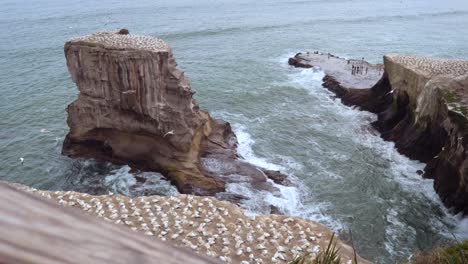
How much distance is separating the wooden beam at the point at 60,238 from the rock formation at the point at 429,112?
22.2m

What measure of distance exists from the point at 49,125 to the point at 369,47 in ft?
135

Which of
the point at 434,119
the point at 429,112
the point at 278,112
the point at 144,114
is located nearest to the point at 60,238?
the point at 144,114

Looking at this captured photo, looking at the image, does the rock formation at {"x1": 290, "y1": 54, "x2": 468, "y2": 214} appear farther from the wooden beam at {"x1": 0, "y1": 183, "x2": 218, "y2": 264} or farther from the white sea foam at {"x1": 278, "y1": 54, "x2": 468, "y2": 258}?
the wooden beam at {"x1": 0, "y1": 183, "x2": 218, "y2": 264}

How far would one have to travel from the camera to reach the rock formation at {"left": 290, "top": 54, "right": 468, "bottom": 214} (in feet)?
71.0

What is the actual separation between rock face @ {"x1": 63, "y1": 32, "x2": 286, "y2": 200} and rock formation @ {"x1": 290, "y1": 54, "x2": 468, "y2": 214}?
10025 mm

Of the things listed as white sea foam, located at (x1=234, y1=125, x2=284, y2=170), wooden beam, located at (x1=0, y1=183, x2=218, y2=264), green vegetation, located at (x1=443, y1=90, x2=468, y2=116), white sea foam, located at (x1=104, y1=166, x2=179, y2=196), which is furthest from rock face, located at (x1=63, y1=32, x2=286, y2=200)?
wooden beam, located at (x1=0, y1=183, x2=218, y2=264)

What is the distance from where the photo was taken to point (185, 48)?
5259 cm

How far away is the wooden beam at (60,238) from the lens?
1200 millimetres

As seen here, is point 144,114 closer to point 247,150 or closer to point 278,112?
point 247,150

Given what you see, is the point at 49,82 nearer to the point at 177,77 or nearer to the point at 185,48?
the point at 185,48

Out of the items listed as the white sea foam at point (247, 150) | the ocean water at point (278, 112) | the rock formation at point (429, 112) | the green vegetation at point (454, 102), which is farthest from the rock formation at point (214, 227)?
the green vegetation at point (454, 102)

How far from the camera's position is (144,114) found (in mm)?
23750

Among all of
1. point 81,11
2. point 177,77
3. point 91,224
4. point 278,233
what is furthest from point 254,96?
point 81,11

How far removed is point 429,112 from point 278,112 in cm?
1225
